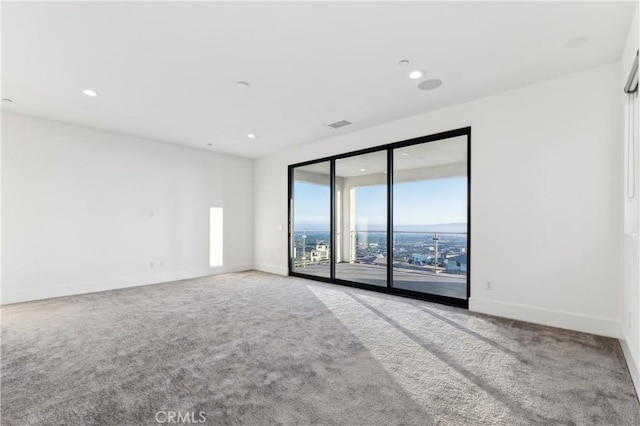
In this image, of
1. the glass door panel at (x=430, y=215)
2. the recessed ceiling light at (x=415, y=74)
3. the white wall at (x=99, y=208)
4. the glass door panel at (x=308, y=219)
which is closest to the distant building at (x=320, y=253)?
the glass door panel at (x=308, y=219)

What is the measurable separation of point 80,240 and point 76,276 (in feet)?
1.94

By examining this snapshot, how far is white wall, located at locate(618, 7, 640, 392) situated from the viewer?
2.23 m

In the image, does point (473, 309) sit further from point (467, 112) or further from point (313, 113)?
point (313, 113)

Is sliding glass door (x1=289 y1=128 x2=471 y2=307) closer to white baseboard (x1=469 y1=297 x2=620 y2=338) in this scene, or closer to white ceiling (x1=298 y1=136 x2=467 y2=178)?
white ceiling (x1=298 y1=136 x2=467 y2=178)

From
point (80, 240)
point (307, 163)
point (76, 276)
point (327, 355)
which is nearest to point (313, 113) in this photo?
point (307, 163)

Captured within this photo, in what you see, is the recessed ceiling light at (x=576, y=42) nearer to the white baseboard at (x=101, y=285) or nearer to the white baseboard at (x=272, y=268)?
the white baseboard at (x=272, y=268)

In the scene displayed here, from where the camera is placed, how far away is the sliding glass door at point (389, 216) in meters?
4.83

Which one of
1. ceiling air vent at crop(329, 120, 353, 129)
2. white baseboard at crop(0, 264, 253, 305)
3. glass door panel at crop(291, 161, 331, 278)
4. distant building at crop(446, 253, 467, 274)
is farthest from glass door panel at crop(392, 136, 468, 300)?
white baseboard at crop(0, 264, 253, 305)

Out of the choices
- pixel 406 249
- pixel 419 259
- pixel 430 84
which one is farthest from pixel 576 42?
pixel 419 259

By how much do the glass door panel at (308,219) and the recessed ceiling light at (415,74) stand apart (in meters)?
3.14

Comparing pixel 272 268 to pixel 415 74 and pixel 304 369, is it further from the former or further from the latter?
pixel 415 74

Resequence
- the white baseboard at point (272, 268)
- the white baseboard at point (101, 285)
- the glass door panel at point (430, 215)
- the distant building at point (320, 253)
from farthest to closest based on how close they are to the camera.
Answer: the white baseboard at point (272, 268)
the distant building at point (320, 253)
the glass door panel at point (430, 215)
the white baseboard at point (101, 285)

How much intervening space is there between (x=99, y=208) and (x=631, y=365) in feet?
22.9

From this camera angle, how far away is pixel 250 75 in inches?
127
